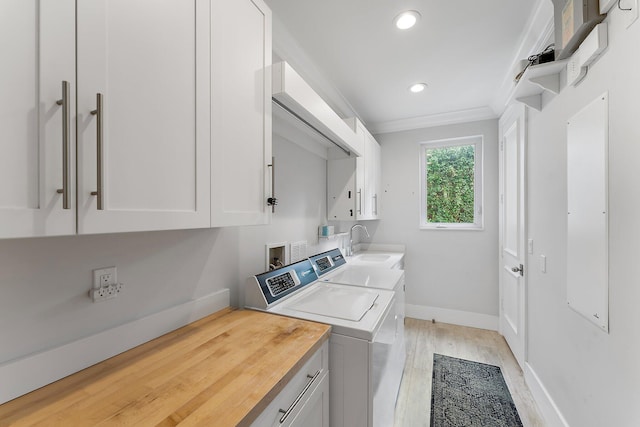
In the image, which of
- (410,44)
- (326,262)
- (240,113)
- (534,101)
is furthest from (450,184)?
(240,113)

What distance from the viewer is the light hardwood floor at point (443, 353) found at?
183cm

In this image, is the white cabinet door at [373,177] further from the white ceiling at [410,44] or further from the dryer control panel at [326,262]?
the dryer control panel at [326,262]

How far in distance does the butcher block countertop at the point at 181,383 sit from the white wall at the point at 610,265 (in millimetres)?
1147

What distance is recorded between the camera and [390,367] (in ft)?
5.25

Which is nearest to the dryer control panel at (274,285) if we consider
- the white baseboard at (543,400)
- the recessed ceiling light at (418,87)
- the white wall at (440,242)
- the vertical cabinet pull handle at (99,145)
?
the vertical cabinet pull handle at (99,145)

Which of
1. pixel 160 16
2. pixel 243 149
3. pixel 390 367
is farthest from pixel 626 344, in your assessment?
pixel 160 16

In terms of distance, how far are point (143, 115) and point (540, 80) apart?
207 cm

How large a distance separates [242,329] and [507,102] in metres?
3.07

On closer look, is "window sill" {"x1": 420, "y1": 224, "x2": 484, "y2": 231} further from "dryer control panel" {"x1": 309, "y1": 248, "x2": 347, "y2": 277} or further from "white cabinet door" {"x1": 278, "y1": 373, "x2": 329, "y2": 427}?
"white cabinet door" {"x1": 278, "y1": 373, "x2": 329, "y2": 427}

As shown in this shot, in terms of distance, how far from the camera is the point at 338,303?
4.83 feet

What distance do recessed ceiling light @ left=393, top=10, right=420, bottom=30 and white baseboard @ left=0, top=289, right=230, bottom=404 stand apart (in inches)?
76.9

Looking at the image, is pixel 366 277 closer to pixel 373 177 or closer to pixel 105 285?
pixel 373 177

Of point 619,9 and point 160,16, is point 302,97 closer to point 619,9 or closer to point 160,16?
point 160,16

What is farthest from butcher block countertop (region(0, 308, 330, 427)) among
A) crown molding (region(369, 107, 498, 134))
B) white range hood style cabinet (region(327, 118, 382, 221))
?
crown molding (region(369, 107, 498, 134))
